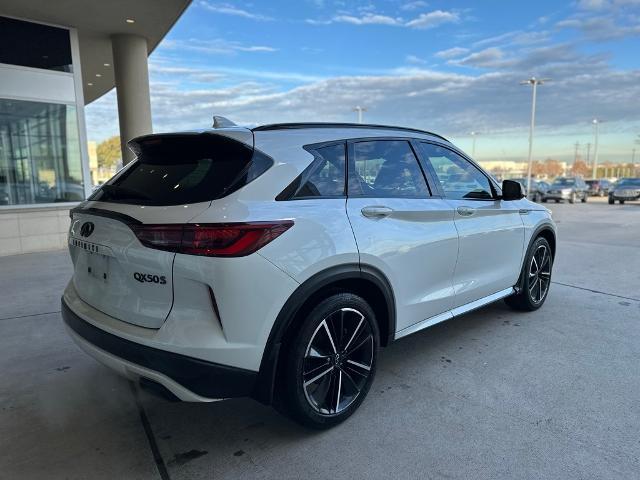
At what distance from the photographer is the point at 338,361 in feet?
8.89

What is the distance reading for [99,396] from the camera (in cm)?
311

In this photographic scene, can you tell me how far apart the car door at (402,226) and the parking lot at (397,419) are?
587mm

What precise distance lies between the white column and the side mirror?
9.31 m

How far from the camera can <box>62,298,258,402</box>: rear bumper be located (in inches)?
85.0

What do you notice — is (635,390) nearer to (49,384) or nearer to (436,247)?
(436,247)

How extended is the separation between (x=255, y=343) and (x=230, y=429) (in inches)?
32.1

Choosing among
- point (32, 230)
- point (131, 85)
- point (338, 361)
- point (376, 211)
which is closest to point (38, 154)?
point (32, 230)

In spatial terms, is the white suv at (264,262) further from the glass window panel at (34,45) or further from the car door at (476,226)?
the glass window panel at (34,45)

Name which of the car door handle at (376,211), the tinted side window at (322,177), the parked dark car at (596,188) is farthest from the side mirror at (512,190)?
the parked dark car at (596,188)

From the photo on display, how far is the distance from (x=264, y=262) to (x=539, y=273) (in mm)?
3694

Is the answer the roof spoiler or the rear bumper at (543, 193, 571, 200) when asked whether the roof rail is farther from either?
the rear bumper at (543, 193, 571, 200)

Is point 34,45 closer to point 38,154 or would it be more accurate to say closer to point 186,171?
point 38,154

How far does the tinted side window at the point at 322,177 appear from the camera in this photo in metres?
2.49

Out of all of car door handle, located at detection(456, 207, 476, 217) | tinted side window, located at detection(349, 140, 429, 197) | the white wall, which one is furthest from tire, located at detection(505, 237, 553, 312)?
the white wall
